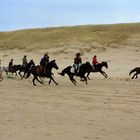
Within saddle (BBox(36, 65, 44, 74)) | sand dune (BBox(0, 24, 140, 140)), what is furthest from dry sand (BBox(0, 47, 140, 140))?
saddle (BBox(36, 65, 44, 74))

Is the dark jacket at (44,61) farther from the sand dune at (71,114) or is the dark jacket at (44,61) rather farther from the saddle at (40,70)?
the sand dune at (71,114)

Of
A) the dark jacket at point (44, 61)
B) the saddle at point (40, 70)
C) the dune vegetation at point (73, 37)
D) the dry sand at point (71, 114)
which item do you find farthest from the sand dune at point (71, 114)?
the dune vegetation at point (73, 37)

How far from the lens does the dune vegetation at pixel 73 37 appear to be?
7144 cm

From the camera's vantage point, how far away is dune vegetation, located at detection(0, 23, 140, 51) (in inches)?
2813

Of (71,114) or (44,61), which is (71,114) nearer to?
(71,114)

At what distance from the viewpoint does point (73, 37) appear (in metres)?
75.1

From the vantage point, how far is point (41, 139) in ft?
42.9

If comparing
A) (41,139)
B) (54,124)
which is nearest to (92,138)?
(41,139)

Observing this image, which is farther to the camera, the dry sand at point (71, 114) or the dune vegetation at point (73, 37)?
the dune vegetation at point (73, 37)

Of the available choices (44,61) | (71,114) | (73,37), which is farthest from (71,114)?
(73,37)

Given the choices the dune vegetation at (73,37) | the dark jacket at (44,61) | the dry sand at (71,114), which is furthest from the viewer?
the dune vegetation at (73,37)

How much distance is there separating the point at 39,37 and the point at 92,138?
218 ft

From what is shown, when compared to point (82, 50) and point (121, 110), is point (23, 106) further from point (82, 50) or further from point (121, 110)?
point (82, 50)

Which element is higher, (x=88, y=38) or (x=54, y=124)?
(x=88, y=38)
